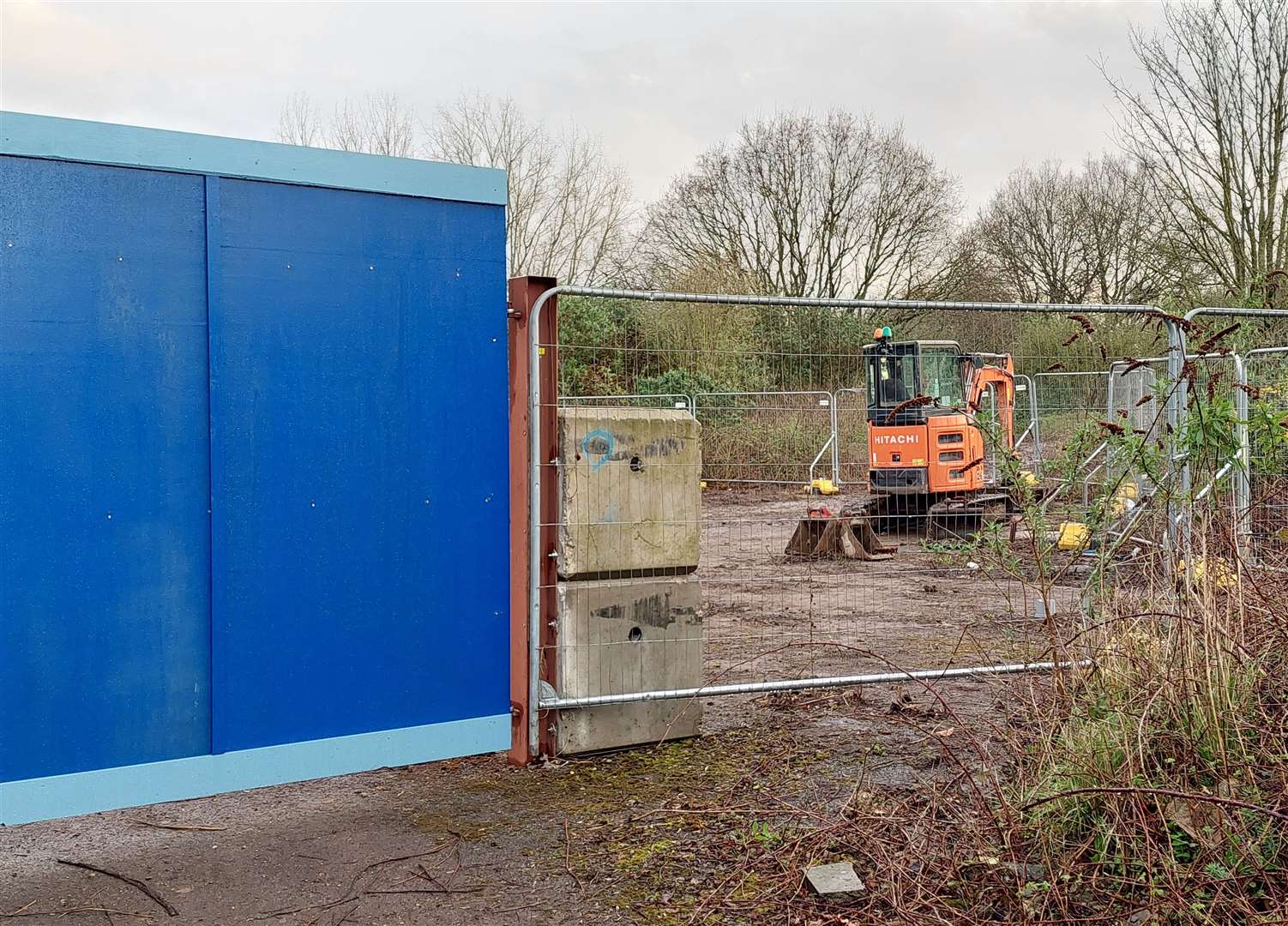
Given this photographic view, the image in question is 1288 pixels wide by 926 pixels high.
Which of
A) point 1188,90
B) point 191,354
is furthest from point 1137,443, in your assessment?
point 1188,90

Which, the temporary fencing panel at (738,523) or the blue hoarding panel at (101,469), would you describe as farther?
the temporary fencing panel at (738,523)

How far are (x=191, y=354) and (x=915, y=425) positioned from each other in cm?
1080

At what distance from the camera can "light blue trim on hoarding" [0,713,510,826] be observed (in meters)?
3.98

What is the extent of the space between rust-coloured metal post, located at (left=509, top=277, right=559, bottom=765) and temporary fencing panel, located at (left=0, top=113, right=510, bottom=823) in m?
0.13

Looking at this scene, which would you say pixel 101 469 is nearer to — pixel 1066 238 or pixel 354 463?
pixel 354 463

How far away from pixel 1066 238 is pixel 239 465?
29.6m

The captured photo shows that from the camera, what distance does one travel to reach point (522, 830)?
14.4ft

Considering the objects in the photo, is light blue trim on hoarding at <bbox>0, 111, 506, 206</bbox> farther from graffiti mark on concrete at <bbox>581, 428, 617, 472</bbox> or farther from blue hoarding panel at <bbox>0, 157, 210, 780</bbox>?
graffiti mark on concrete at <bbox>581, 428, 617, 472</bbox>

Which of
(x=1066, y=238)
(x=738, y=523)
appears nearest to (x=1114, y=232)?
(x=1066, y=238)

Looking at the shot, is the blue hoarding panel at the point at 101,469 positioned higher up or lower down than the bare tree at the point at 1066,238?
lower down

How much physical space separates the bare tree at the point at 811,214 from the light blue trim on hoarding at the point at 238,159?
23667 millimetres

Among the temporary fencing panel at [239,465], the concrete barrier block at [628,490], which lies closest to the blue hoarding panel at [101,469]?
the temporary fencing panel at [239,465]

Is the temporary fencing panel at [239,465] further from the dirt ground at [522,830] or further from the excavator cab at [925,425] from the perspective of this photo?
the excavator cab at [925,425]

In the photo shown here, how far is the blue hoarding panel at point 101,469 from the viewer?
393cm
